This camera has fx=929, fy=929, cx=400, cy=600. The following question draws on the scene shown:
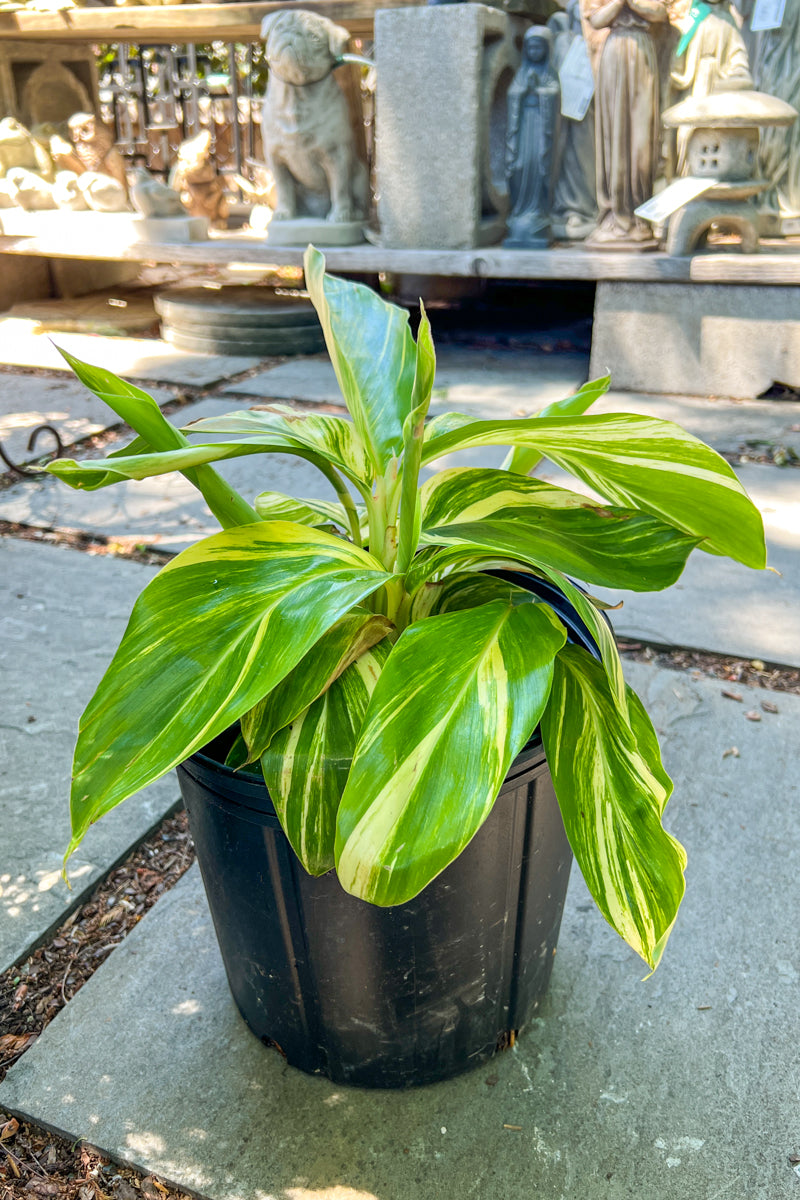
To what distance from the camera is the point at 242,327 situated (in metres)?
4.90

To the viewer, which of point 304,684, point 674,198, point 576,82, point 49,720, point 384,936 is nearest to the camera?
point 304,684

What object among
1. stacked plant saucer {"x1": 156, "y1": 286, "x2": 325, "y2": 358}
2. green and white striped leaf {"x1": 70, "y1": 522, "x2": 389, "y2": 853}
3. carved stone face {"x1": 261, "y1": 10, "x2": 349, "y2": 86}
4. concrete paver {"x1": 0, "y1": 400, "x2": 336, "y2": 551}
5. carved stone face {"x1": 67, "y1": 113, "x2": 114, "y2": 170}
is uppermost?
carved stone face {"x1": 261, "y1": 10, "x2": 349, "y2": 86}

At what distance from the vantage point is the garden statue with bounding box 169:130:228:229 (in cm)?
738

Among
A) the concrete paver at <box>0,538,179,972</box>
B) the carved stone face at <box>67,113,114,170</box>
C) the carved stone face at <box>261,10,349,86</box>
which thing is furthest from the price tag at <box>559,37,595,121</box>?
the concrete paver at <box>0,538,179,972</box>

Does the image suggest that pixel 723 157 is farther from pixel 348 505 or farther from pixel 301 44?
pixel 348 505

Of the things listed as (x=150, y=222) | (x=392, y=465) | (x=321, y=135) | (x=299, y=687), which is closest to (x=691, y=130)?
(x=321, y=135)

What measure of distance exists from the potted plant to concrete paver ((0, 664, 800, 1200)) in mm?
73

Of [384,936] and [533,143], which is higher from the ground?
[533,143]

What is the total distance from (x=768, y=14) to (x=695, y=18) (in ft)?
1.72

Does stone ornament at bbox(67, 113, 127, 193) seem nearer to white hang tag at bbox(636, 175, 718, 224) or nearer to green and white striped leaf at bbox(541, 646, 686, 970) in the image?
white hang tag at bbox(636, 175, 718, 224)

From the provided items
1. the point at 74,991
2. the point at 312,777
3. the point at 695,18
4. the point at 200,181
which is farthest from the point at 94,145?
the point at 312,777

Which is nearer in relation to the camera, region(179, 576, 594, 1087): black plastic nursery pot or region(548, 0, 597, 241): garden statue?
region(179, 576, 594, 1087): black plastic nursery pot

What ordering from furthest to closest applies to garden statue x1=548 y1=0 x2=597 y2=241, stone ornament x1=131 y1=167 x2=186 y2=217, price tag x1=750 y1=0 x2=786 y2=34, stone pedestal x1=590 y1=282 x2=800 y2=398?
stone ornament x1=131 y1=167 x2=186 y2=217
garden statue x1=548 y1=0 x2=597 y2=241
price tag x1=750 y1=0 x2=786 y2=34
stone pedestal x1=590 y1=282 x2=800 y2=398

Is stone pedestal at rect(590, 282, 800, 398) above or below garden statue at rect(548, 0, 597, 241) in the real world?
below
